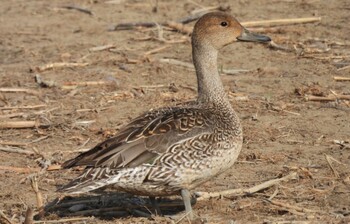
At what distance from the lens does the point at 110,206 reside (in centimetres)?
760

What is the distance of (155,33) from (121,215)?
570cm

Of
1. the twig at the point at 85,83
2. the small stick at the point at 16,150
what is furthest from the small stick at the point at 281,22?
the small stick at the point at 16,150

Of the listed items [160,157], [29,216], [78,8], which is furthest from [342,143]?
[78,8]

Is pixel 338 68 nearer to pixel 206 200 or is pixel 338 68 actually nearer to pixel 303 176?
pixel 303 176

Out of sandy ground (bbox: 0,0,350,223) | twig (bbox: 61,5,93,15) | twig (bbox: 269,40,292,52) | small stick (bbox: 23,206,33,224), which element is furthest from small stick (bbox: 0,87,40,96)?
small stick (bbox: 23,206,33,224)

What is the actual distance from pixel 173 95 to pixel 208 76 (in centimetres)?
252

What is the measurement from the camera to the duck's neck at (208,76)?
7812 mm

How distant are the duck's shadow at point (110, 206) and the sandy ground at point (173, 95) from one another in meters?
0.03

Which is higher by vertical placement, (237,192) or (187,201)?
(187,201)

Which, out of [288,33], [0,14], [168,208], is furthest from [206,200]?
[0,14]

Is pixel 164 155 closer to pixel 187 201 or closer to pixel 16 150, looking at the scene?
pixel 187 201

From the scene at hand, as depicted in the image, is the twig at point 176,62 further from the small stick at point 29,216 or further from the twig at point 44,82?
the small stick at point 29,216

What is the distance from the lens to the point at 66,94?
10695mm

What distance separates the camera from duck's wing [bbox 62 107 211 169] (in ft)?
23.0
